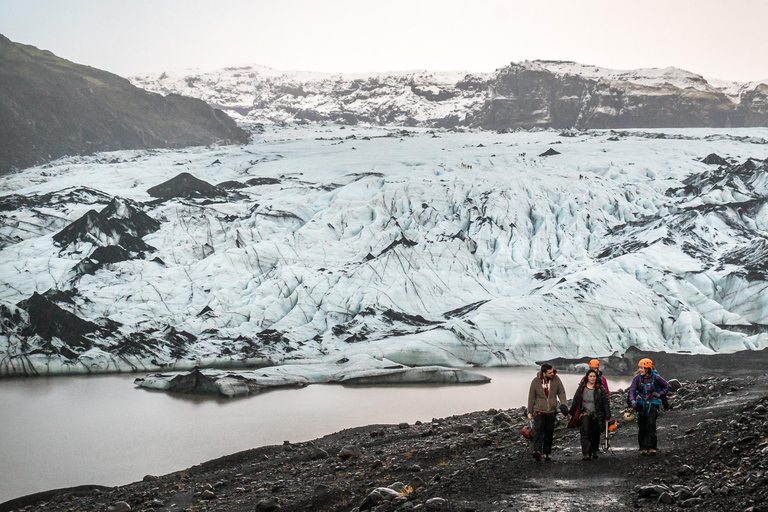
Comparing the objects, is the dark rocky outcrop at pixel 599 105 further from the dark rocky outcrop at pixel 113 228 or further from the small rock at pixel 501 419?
the small rock at pixel 501 419

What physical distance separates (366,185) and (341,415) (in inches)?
1021

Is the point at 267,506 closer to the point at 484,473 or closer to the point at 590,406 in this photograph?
the point at 484,473

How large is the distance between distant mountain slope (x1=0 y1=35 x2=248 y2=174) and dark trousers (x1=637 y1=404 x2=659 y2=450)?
194 feet

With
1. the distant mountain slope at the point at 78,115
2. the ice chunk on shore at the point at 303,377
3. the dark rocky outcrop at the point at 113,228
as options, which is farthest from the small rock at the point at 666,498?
the distant mountain slope at the point at 78,115

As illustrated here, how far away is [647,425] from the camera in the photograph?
7.52 m

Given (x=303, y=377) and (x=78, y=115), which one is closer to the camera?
(x=303, y=377)

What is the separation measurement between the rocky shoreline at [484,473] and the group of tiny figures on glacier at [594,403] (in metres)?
0.24

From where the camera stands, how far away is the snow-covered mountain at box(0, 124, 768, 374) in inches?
1046

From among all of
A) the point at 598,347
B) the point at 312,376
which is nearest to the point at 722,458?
the point at 312,376

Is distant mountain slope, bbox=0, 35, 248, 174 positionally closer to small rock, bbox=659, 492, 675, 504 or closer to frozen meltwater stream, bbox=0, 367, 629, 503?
frozen meltwater stream, bbox=0, 367, 629, 503

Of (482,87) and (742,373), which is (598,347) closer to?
(742,373)

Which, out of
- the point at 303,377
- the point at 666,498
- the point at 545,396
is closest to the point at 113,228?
the point at 303,377

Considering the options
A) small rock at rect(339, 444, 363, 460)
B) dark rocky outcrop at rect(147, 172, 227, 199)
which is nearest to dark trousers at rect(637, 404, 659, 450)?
small rock at rect(339, 444, 363, 460)

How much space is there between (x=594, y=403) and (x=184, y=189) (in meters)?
39.8
